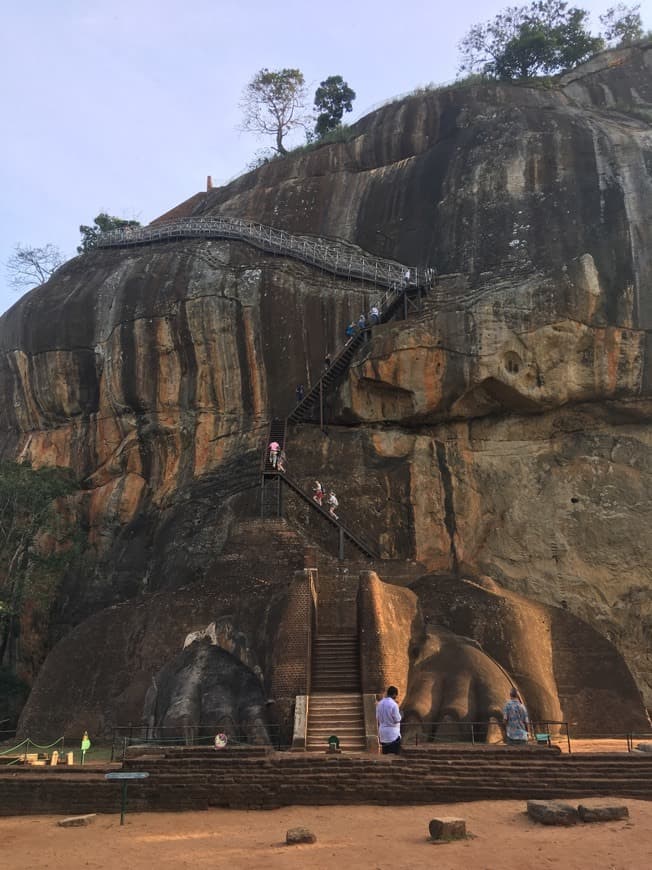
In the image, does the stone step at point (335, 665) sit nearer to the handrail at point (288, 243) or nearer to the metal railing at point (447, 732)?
the metal railing at point (447, 732)

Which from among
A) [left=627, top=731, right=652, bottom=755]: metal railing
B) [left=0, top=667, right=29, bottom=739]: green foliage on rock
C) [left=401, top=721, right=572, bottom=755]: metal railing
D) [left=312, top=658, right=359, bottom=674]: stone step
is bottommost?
[left=627, top=731, right=652, bottom=755]: metal railing

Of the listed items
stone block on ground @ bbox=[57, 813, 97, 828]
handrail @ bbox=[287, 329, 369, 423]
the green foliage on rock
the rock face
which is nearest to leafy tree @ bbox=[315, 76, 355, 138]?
the rock face

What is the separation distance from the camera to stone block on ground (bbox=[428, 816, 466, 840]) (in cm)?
1027

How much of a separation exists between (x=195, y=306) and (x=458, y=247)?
9.36 meters

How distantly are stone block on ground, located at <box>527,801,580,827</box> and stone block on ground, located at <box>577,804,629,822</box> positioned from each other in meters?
0.09

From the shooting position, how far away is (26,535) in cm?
3131

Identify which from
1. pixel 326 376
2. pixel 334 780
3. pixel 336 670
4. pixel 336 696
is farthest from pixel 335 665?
pixel 326 376

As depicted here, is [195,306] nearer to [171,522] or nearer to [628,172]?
[171,522]

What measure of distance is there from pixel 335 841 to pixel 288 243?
27.2 m

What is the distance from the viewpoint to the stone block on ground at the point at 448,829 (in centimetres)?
1027

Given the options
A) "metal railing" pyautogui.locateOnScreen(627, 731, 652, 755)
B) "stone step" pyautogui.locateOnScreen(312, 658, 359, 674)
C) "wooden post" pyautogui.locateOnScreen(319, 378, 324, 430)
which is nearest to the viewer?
"stone step" pyautogui.locateOnScreen(312, 658, 359, 674)

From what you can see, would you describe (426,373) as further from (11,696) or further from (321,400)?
(11,696)

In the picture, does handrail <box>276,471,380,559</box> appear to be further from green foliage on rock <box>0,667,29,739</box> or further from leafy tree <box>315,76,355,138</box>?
leafy tree <box>315,76,355,138</box>

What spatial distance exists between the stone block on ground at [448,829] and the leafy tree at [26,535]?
2231 centimetres
